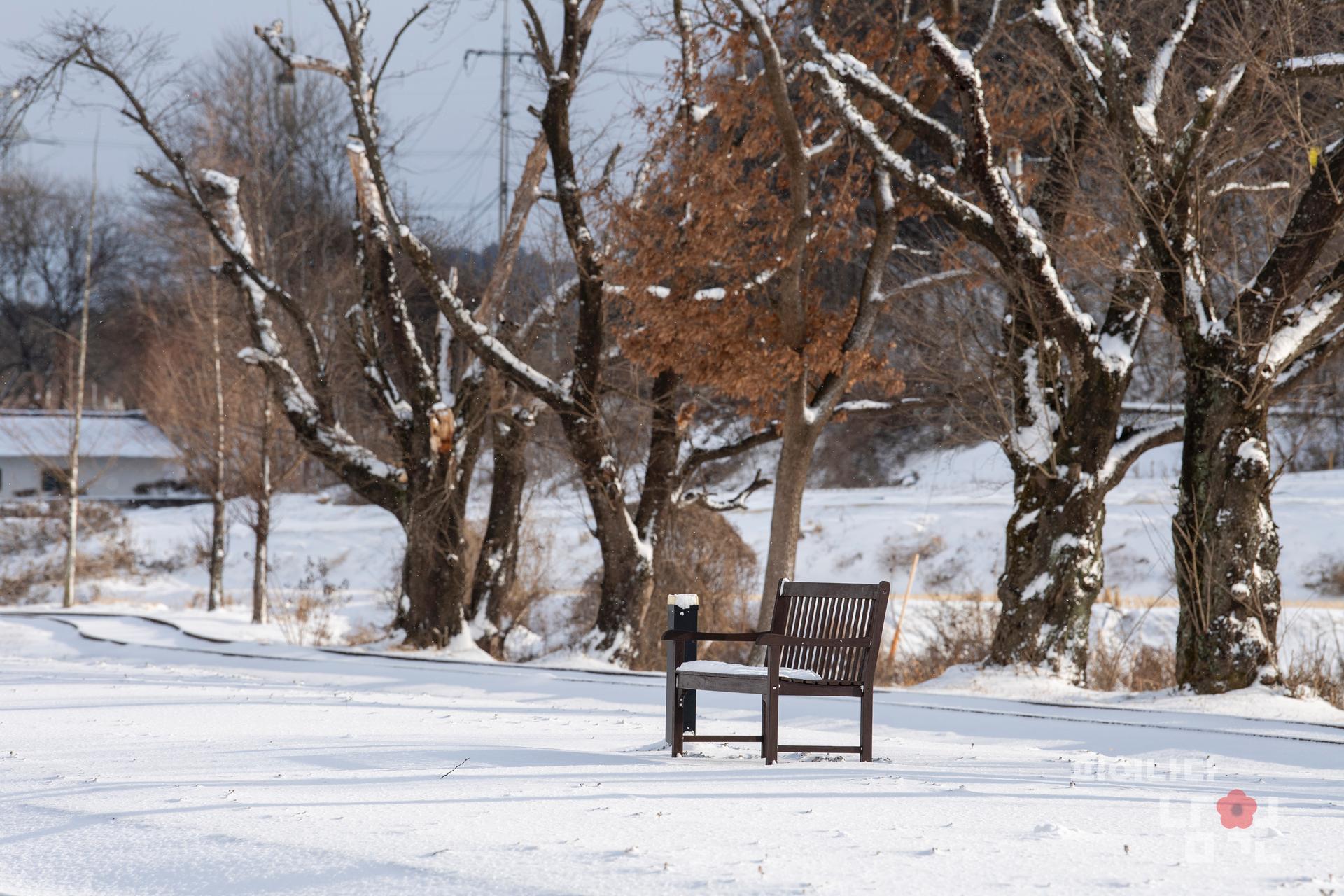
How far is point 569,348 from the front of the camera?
64.9 ft

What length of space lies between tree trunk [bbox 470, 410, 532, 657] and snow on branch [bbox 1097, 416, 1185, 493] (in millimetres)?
7601

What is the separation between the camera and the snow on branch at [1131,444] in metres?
11.4

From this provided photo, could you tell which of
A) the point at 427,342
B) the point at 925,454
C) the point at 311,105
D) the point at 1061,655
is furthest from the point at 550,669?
the point at 311,105

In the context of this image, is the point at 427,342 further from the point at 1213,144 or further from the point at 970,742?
the point at 970,742

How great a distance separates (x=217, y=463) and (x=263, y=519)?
165 cm

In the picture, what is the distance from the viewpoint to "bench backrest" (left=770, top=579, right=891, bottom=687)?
6.26m

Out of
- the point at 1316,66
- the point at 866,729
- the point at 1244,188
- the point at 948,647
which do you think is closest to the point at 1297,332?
the point at 1316,66

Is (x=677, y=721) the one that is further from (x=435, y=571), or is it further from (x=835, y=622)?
(x=435, y=571)

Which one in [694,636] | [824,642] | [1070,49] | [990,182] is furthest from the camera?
[1070,49]

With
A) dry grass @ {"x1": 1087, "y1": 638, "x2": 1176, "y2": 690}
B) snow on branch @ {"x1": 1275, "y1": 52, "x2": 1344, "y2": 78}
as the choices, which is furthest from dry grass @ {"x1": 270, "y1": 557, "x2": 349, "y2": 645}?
snow on branch @ {"x1": 1275, "y1": 52, "x2": 1344, "y2": 78}

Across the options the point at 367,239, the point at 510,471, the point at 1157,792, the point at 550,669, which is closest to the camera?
the point at 1157,792

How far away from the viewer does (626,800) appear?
495cm

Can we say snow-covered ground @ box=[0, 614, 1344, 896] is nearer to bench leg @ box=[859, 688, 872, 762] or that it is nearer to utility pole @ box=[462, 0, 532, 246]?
bench leg @ box=[859, 688, 872, 762]

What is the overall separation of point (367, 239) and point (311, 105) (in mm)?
31939
